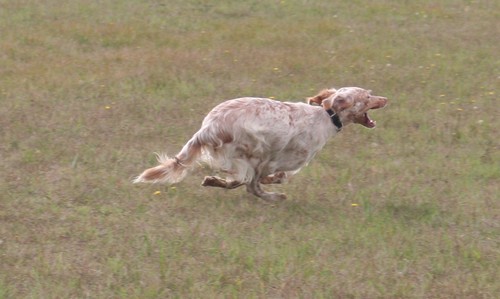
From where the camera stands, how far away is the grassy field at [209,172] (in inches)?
235

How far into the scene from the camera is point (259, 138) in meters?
7.41

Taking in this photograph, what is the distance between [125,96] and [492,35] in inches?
248

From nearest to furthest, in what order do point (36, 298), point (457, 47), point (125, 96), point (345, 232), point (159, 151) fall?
point (36, 298) < point (345, 232) < point (159, 151) < point (125, 96) < point (457, 47)

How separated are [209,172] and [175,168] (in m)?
0.89

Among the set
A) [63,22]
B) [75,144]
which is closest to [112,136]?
[75,144]

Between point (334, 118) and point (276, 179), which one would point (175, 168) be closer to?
point (276, 179)

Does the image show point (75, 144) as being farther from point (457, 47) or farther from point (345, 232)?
point (457, 47)

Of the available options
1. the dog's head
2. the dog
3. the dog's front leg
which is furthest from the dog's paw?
the dog's head

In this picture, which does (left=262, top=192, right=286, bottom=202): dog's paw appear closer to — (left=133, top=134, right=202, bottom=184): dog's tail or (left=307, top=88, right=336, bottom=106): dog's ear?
(left=133, top=134, right=202, bottom=184): dog's tail

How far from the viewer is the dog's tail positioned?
24.5 feet

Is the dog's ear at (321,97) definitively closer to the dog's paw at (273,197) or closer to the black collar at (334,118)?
the black collar at (334,118)

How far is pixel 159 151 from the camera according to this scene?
879 cm

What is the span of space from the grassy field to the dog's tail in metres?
0.14

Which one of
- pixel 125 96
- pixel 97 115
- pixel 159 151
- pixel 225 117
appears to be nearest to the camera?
pixel 225 117
